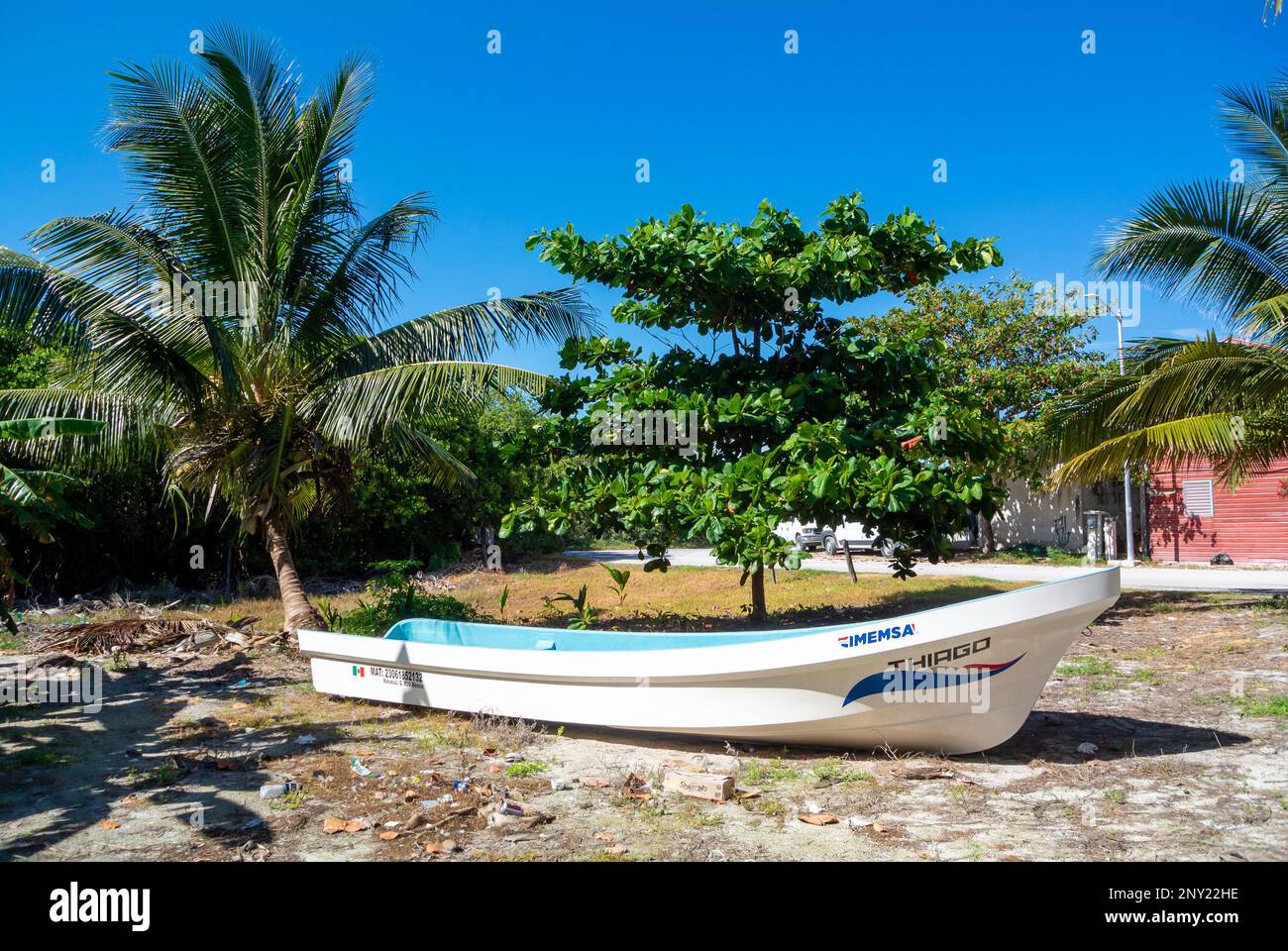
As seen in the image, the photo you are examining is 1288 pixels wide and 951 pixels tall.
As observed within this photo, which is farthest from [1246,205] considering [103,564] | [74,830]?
[103,564]

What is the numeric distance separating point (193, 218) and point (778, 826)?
9636 millimetres

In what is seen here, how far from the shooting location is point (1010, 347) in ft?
75.9

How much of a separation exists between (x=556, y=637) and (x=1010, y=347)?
19061mm

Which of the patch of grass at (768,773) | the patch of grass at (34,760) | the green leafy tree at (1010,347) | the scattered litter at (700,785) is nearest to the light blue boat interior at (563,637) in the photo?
the patch of grass at (768,773)

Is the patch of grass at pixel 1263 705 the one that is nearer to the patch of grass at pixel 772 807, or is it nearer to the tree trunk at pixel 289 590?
the patch of grass at pixel 772 807

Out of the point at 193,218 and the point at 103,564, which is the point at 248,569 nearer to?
the point at 103,564

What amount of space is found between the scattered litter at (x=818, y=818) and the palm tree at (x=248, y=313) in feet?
20.9

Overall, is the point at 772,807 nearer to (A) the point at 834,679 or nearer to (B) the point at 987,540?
(A) the point at 834,679

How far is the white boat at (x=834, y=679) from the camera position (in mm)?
5594

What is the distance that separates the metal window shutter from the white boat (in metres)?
20.6

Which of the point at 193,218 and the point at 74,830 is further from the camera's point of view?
the point at 193,218

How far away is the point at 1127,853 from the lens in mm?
4480

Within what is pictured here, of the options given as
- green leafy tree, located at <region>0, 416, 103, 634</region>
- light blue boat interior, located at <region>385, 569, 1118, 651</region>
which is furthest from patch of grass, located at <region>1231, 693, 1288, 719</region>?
green leafy tree, located at <region>0, 416, 103, 634</region>

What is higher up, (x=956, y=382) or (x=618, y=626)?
(x=956, y=382)
